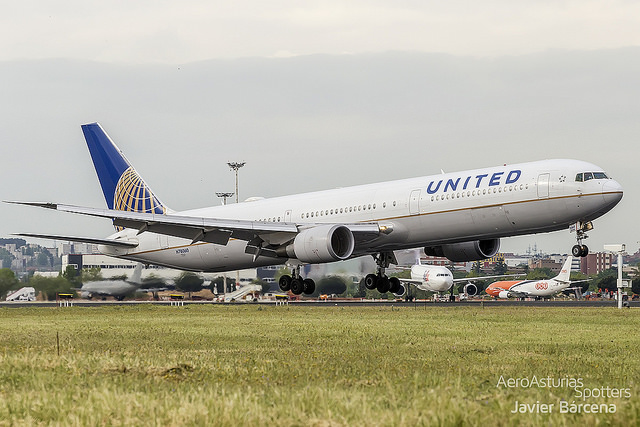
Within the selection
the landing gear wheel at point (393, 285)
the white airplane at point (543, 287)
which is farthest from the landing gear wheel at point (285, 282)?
the white airplane at point (543, 287)

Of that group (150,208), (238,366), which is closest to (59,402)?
(238,366)

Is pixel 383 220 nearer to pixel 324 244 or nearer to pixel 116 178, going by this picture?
pixel 324 244

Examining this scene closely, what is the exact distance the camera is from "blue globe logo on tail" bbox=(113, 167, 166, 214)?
4850cm

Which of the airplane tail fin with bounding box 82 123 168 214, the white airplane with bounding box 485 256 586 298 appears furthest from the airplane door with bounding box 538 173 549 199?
the white airplane with bounding box 485 256 586 298

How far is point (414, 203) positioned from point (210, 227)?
28.2 feet

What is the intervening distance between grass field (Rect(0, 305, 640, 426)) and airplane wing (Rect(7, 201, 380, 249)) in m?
8.19

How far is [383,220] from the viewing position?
3653 centimetres

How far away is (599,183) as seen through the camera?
107 feet

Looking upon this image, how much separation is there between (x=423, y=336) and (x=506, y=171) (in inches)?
326

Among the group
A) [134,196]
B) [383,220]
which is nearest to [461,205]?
[383,220]

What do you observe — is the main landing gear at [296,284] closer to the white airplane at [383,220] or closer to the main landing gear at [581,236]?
the white airplane at [383,220]

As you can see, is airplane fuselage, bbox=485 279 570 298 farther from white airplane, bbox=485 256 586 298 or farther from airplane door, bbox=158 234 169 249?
airplane door, bbox=158 234 169 249

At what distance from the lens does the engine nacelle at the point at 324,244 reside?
35375 millimetres

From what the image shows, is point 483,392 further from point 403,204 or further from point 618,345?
point 403,204
